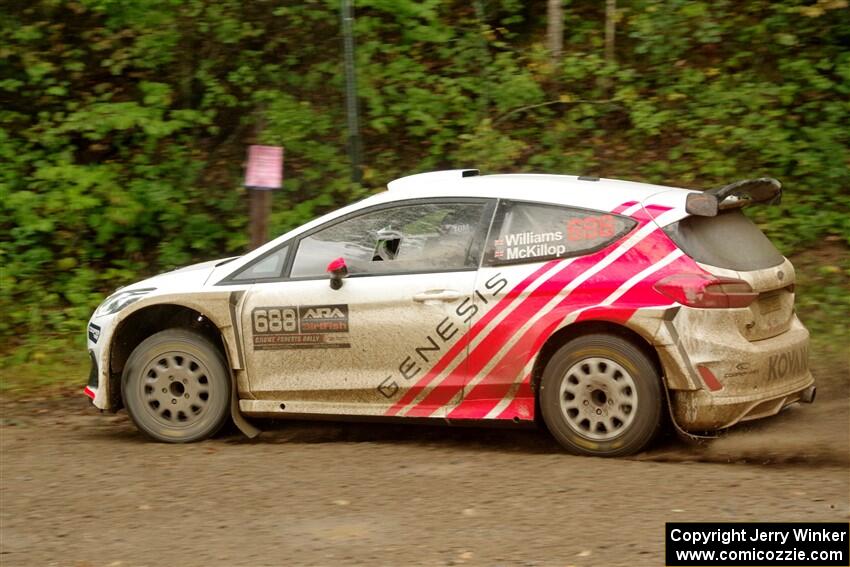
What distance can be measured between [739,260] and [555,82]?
21.3 ft

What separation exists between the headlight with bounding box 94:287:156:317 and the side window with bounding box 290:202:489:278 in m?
1.08

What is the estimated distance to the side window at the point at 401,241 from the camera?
7172 mm

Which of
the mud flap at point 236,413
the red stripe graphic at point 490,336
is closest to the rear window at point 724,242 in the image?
the red stripe graphic at point 490,336

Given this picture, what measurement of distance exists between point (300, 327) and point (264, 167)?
2.46 meters

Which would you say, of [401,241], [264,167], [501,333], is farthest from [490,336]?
[264,167]

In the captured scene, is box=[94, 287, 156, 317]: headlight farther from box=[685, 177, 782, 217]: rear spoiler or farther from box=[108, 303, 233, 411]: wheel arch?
box=[685, 177, 782, 217]: rear spoiler

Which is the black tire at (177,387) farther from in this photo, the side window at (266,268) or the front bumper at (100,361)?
the side window at (266,268)

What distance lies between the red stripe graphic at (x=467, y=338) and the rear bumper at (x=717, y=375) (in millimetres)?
896

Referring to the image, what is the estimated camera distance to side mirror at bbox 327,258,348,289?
23.9ft

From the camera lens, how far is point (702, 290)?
6.54m

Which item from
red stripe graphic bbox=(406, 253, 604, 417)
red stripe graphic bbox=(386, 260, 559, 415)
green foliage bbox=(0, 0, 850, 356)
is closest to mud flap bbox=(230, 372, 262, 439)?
red stripe graphic bbox=(386, 260, 559, 415)

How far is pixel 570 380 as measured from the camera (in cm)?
679

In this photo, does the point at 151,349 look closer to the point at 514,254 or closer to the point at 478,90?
the point at 514,254

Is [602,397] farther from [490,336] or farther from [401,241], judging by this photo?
[401,241]
